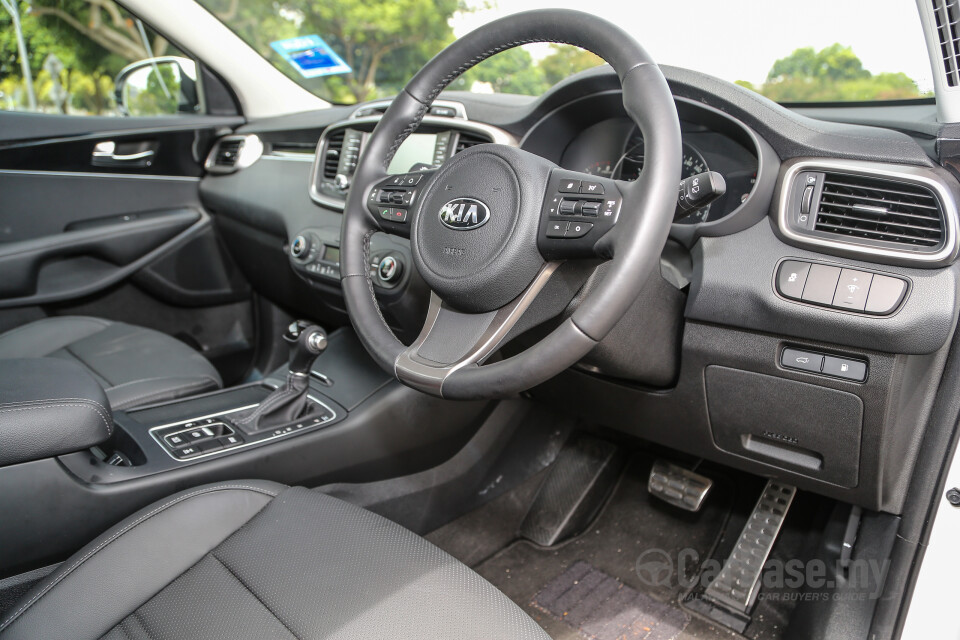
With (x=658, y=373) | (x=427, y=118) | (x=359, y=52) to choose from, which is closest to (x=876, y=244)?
(x=658, y=373)

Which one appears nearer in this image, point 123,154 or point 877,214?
point 877,214

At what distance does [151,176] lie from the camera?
2.31m

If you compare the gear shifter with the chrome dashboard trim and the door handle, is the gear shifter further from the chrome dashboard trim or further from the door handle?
the door handle

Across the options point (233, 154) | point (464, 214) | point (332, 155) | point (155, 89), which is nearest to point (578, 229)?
point (464, 214)

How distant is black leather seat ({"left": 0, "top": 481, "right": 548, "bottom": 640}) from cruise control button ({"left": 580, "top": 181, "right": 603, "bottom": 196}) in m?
0.54

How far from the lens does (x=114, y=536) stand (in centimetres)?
100

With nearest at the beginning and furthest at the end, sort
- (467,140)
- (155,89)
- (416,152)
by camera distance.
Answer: (467,140) < (416,152) < (155,89)

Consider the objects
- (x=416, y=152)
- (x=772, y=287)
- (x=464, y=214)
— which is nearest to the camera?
(x=464, y=214)

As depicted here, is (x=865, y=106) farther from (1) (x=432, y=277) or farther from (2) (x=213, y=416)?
(2) (x=213, y=416)

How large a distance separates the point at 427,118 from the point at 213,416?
2.68ft

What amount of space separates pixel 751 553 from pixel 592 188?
106 centimetres

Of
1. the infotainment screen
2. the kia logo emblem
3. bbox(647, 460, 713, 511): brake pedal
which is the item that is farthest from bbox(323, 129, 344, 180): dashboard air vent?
bbox(647, 460, 713, 511): brake pedal

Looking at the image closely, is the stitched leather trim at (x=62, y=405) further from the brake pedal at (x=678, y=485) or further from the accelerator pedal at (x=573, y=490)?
the brake pedal at (x=678, y=485)

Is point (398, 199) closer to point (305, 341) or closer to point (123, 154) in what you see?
point (305, 341)
